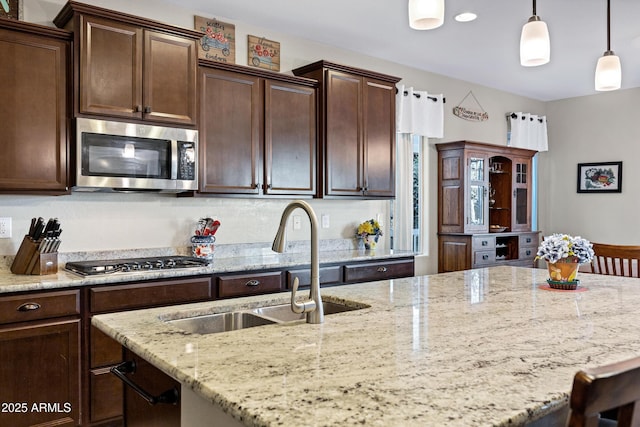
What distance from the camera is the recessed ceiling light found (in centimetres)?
360

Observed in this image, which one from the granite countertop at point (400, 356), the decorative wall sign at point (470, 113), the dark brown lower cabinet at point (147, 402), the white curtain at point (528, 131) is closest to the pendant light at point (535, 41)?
the granite countertop at point (400, 356)

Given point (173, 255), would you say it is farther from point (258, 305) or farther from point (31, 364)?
point (258, 305)

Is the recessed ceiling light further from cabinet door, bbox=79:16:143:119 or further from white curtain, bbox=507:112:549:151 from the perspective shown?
white curtain, bbox=507:112:549:151

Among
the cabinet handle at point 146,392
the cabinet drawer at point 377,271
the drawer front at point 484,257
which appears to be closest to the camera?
the cabinet handle at point 146,392

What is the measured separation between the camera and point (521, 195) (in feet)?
19.0

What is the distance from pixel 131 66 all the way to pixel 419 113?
2.92 meters

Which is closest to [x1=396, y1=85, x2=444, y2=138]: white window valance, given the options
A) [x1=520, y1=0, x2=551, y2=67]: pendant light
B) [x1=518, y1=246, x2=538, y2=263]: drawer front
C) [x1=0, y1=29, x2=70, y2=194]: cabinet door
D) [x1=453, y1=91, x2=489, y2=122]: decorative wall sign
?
[x1=453, y1=91, x2=489, y2=122]: decorative wall sign

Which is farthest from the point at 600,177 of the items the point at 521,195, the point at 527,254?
the point at 527,254

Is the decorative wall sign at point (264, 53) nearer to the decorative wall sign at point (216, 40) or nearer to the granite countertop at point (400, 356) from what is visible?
the decorative wall sign at point (216, 40)

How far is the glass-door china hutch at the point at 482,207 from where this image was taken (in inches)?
199

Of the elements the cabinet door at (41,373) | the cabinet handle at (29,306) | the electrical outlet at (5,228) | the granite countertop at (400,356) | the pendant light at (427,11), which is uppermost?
the pendant light at (427,11)

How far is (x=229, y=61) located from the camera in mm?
3729

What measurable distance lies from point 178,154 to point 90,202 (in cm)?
64

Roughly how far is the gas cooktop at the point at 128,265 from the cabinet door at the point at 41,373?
0.29m
